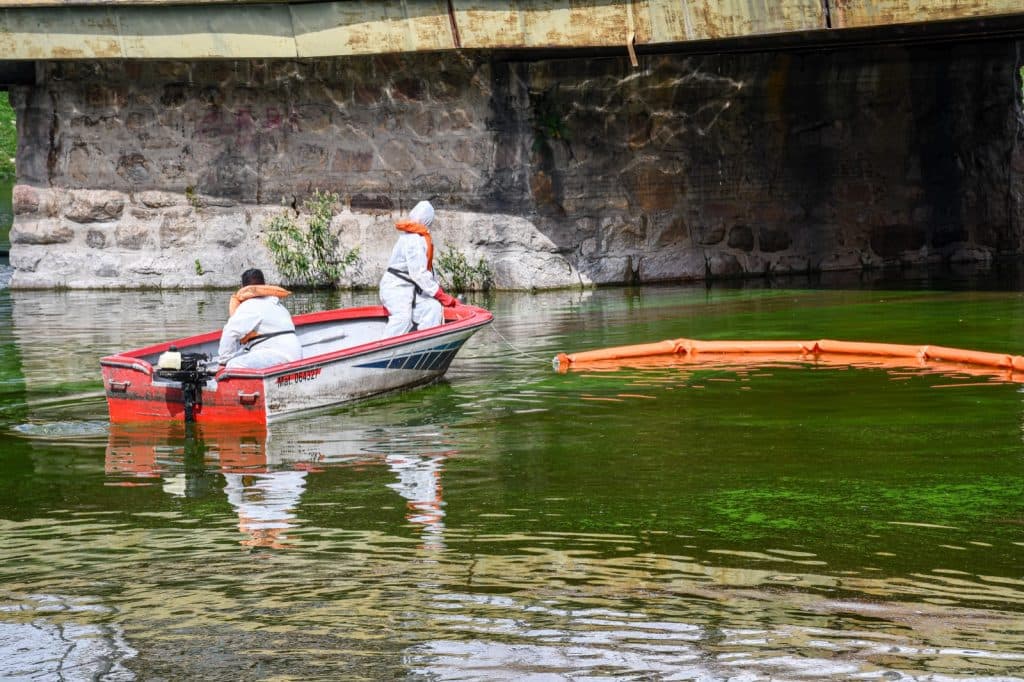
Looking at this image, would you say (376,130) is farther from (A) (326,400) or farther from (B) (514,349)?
(A) (326,400)

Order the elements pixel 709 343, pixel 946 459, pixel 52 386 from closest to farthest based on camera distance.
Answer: pixel 946 459, pixel 52 386, pixel 709 343

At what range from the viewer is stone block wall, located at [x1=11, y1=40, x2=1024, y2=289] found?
723 inches

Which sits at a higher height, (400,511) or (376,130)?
(376,130)

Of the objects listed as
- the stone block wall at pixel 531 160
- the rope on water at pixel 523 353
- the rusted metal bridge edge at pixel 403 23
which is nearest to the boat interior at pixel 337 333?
the rope on water at pixel 523 353

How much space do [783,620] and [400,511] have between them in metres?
2.45

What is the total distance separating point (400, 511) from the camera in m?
7.37

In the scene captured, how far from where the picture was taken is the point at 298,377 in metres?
10.4

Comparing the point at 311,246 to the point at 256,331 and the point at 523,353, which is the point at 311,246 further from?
the point at 256,331

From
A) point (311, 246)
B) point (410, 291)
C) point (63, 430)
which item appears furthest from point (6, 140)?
point (63, 430)

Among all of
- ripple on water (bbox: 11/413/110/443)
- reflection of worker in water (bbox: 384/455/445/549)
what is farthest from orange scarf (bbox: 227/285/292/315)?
reflection of worker in water (bbox: 384/455/445/549)

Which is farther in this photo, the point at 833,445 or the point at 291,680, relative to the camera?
the point at 833,445

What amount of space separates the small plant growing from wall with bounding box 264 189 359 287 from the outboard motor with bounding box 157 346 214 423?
920 centimetres

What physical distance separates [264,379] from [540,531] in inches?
146

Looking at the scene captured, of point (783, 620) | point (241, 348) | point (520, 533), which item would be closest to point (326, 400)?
point (241, 348)
